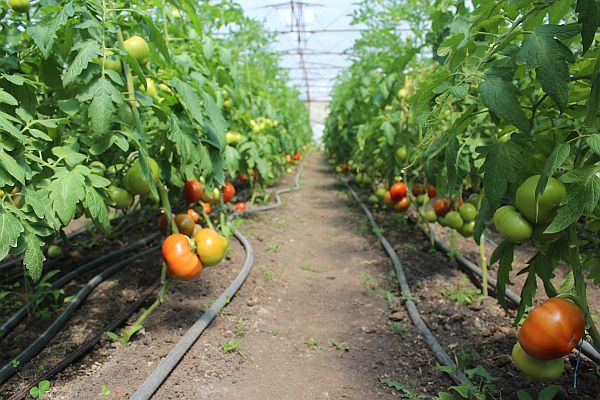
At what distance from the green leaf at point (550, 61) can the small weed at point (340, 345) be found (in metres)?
1.57

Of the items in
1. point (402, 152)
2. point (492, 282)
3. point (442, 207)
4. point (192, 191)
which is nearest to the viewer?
point (192, 191)

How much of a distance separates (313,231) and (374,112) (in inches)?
59.1

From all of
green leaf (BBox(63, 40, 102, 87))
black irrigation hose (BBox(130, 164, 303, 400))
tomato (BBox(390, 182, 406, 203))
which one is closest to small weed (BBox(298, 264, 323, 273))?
black irrigation hose (BBox(130, 164, 303, 400))

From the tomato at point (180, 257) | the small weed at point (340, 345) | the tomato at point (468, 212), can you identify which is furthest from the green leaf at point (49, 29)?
the tomato at point (468, 212)

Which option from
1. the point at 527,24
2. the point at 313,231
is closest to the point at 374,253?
the point at 313,231

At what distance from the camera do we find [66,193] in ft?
4.79

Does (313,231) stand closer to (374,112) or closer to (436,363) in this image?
(374,112)

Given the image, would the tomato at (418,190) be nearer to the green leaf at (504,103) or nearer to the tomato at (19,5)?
the green leaf at (504,103)

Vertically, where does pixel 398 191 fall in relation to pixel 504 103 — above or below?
below

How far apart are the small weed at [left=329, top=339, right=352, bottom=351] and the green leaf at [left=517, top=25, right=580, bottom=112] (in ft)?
5.15

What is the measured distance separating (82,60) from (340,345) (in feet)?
5.69

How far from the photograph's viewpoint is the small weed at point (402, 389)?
1746mm

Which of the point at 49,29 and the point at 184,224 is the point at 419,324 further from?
the point at 49,29

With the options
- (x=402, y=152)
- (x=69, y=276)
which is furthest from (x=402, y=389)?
(x=402, y=152)
